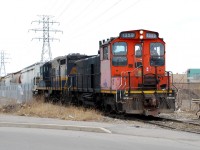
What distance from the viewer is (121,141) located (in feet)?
35.6

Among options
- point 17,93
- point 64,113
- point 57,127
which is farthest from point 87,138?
point 17,93

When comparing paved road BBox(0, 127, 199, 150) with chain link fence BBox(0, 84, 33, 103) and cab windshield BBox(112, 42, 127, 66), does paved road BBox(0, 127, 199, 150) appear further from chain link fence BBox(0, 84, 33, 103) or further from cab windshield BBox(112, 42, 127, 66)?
chain link fence BBox(0, 84, 33, 103)

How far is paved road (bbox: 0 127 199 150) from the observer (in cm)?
975

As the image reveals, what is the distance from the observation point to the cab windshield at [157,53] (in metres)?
19.0

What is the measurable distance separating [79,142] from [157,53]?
380 inches

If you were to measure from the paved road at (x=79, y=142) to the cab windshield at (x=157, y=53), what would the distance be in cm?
740

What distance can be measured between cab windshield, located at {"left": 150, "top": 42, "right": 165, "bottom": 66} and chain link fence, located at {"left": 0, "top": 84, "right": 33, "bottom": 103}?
41.0ft

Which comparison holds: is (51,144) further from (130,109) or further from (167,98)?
(167,98)

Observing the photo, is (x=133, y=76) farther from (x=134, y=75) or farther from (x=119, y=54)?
(x=119, y=54)

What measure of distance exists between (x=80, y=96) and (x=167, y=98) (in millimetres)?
7947

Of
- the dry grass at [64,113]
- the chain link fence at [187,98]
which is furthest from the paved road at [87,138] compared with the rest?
the chain link fence at [187,98]

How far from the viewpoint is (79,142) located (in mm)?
10656

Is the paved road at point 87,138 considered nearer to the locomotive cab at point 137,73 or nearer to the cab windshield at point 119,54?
the locomotive cab at point 137,73

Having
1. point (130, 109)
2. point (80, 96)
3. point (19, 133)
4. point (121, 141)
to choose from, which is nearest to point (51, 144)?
point (121, 141)
